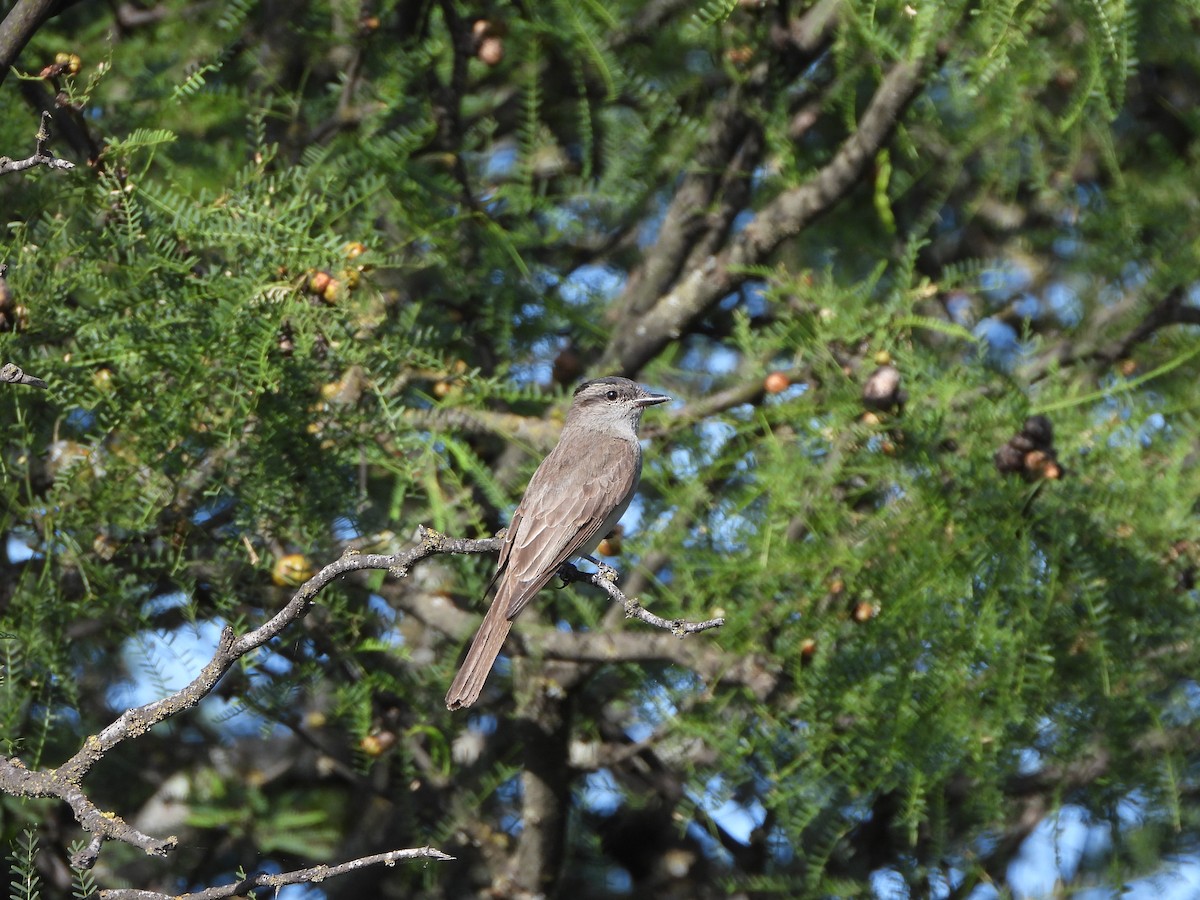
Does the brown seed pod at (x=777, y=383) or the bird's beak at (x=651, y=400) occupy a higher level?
the brown seed pod at (x=777, y=383)

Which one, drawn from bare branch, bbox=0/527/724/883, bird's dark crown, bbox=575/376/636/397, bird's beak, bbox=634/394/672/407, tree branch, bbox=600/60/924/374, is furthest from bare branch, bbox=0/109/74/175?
tree branch, bbox=600/60/924/374

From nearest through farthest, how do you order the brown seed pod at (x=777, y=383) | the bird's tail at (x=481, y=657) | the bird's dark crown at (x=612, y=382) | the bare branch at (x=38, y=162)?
the bare branch at (x=38, y=162)
the bird's tail at (x=481, y=657)
the brown seed pod at (x=777, y=383)
the bird's dark crown at (x=612, y=382)

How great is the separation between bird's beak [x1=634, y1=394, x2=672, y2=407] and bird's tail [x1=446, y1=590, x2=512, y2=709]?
1.12 metres

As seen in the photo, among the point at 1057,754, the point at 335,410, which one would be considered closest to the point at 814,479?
the point at 1057,754

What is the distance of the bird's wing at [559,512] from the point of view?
4750 millimetres

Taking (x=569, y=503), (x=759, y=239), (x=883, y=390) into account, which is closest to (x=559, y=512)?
(x=569, y=503)

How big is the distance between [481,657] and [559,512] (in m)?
0.72

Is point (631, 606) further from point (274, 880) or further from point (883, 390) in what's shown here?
point (883, 390)

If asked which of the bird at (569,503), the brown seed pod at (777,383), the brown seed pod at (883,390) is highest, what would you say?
the brown seed pod at (883,390)

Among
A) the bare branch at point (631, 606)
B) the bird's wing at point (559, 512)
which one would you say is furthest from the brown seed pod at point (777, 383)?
the bare branch at point (631, 606)

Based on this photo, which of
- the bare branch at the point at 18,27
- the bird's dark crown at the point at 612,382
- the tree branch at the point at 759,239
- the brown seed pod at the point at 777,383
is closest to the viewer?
the bare branch at the point at 18,27

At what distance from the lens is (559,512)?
500 cm

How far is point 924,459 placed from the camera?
4.91 m

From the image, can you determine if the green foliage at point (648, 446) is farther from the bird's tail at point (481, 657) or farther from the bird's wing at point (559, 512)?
the bird's tail at point (481, 657)
